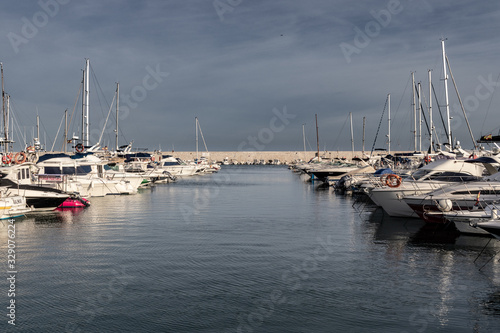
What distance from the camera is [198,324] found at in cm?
1128

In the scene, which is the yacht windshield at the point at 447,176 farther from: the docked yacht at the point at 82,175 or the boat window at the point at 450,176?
the docked yacht at the point at 82,175

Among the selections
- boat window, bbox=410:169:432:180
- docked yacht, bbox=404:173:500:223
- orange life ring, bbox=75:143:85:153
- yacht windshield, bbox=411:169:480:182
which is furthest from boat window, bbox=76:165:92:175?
docked yacht, bbox=404:173:500:223

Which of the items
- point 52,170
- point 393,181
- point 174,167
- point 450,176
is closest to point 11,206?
point 52,170

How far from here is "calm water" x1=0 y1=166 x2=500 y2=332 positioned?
1155 cm

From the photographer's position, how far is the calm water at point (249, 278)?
11.6 metres

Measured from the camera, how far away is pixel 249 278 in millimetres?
15086

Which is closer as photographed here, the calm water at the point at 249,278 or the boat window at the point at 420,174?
the calm water at the point at 249,278

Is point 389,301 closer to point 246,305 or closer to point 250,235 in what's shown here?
point 246,305

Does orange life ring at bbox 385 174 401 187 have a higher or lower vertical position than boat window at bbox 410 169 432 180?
lower

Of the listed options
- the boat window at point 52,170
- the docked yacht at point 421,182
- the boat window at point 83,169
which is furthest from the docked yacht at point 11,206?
the docked yacht at point 421,182

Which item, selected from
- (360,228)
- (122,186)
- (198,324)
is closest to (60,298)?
(198,324)

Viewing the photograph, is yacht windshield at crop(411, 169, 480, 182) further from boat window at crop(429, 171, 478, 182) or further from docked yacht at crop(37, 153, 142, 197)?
docked yacht at crop(37, 153, 142, 197)

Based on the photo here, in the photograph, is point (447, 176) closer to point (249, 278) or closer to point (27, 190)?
point (249, 278)

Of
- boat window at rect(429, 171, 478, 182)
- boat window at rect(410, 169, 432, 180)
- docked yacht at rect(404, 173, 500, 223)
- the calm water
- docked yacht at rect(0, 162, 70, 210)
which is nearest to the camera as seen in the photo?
the calm water
